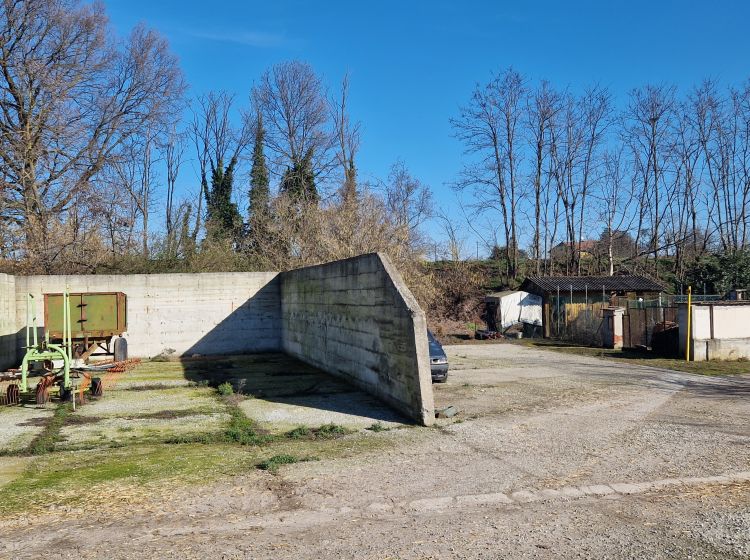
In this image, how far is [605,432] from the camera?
942 centimetres

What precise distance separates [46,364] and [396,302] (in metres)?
8.57

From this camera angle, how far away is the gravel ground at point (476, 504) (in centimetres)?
517

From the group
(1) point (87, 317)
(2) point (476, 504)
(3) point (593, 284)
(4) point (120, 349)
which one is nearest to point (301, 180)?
(3) point (593, 284)

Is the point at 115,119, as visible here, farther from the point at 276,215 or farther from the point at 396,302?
the point at 396,302

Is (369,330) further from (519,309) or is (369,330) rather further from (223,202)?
(223,202)

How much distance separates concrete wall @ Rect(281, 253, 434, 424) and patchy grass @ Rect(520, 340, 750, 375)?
992 cm

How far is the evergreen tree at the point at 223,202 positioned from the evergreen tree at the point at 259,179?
129 cm

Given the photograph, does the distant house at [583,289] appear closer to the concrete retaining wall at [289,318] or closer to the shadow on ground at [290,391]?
the concrete retaining wall at [289,318]

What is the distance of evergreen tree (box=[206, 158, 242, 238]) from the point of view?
37125mm

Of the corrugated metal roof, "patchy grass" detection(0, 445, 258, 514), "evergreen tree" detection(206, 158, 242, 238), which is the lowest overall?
"patchy grass" detection(0, 445, 258, 514)

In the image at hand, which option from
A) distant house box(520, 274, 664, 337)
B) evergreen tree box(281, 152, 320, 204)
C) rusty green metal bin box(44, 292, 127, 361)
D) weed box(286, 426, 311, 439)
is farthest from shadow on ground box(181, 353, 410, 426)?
evergreen tree box(281, 152, 320, 204)

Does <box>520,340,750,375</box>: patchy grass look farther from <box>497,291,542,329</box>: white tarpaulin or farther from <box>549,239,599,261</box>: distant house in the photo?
<box>549,239,599,261</box>: distant house

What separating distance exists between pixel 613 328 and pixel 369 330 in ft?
49.9

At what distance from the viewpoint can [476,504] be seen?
6215 millimetres
